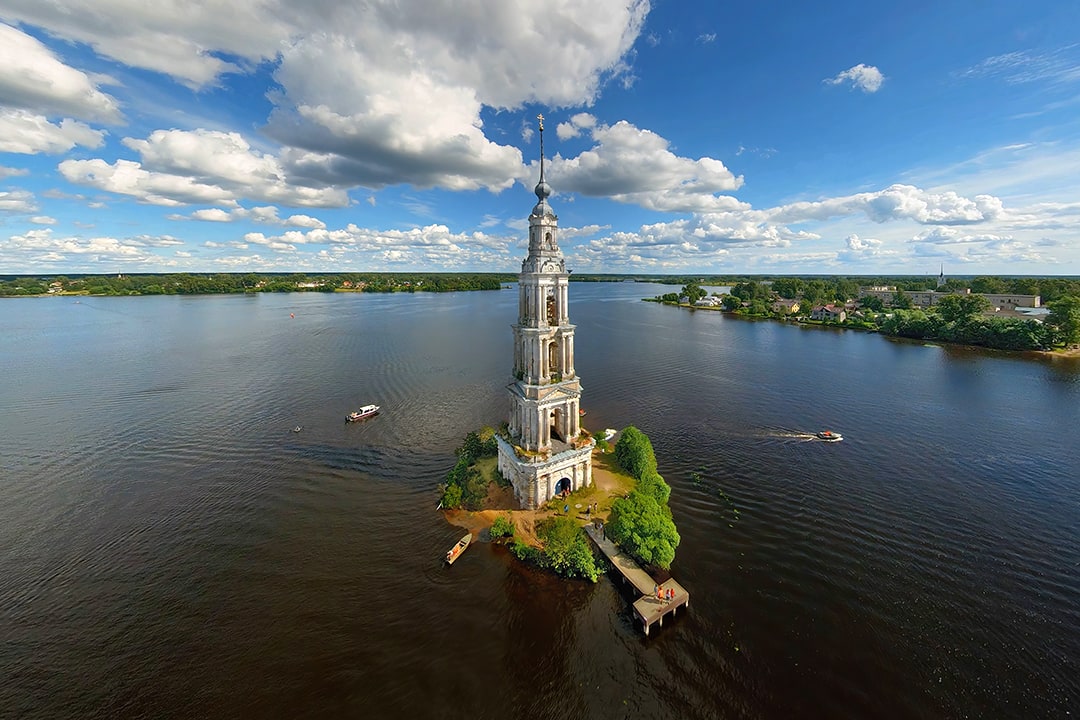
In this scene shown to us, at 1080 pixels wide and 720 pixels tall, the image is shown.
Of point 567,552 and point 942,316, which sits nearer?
point 567,552

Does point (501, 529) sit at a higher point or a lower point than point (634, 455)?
lower

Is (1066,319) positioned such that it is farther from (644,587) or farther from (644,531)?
(644,587)

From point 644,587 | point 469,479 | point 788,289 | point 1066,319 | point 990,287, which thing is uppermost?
point 788,289

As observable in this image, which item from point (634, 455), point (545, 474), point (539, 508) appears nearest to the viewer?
point (545, 474)

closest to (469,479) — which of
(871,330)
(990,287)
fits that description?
(871,330)

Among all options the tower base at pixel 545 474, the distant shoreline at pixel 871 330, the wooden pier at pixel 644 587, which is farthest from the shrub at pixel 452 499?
the distant shoreline at pixel 871 330

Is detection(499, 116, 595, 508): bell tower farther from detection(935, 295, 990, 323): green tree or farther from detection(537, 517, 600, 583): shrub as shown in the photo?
detection(935, 295, 990, 323): green tree

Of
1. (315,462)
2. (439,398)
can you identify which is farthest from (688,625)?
(439,398)
